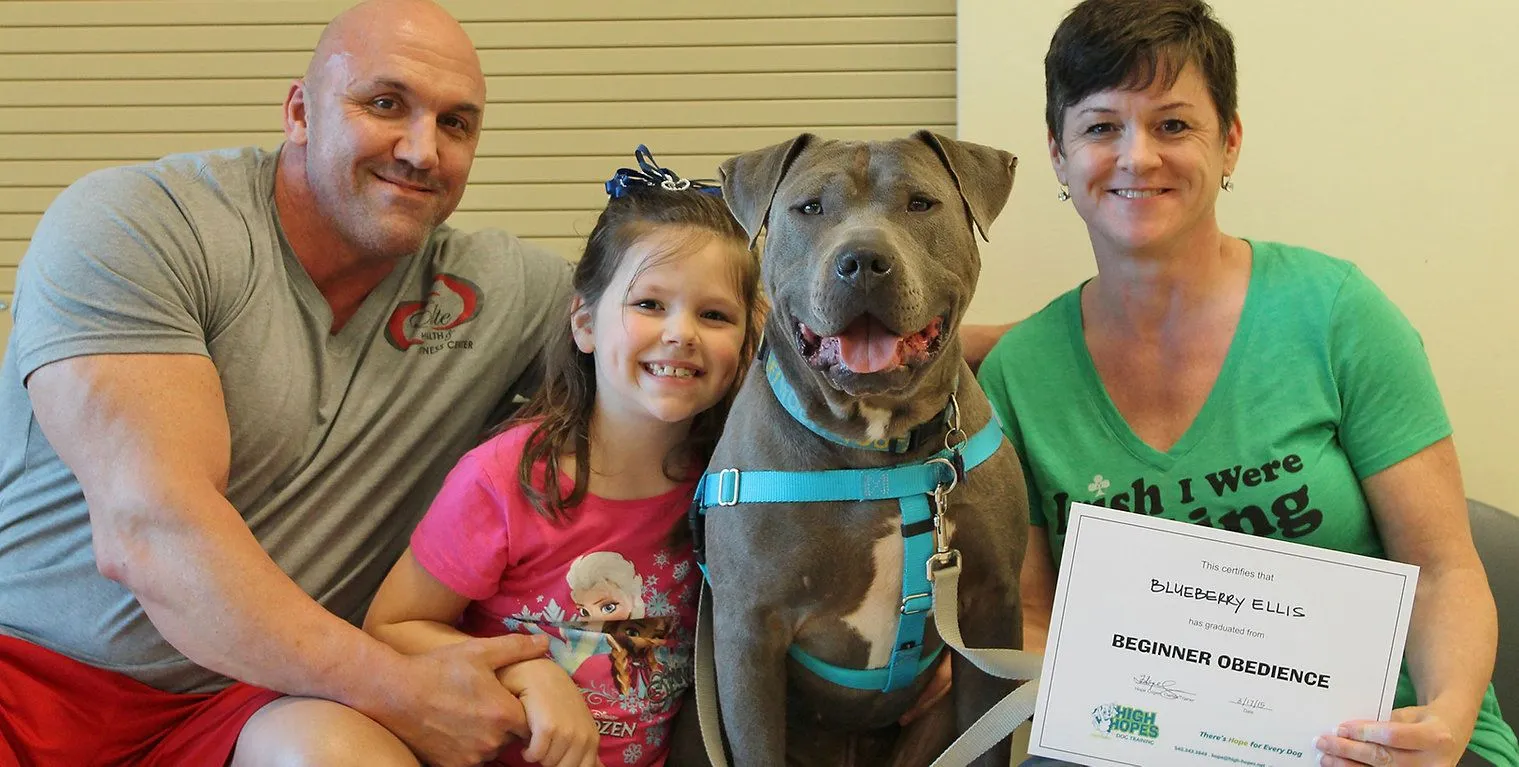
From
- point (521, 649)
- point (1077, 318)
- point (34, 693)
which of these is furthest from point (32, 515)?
point (1077, 318)

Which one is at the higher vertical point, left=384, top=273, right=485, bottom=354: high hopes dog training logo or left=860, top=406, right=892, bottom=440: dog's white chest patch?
left=384, top=273, right=485, bottom=354: high hopes dog training logo

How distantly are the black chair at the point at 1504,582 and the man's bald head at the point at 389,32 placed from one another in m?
2.37

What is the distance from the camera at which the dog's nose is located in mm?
1436

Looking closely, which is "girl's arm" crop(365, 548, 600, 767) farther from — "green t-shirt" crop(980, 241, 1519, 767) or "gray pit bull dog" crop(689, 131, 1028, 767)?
"green t-shirt" crop(980, 241, 1519, 767)

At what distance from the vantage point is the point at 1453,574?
173 centimetres

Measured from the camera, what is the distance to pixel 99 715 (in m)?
1.90

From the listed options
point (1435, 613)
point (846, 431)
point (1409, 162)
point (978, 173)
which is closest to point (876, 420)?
point (846, 431)

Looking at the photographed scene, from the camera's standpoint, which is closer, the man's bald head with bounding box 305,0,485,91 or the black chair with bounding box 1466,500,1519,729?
the man's bald head with bounding box 305,0,485,91

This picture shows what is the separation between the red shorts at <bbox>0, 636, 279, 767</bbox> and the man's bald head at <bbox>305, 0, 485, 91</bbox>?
3.88ft

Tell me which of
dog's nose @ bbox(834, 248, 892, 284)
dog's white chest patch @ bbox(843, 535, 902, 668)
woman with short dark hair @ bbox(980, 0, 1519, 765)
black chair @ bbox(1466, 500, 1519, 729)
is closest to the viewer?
dog's nose @ bbox(834, 248, 892, 284)

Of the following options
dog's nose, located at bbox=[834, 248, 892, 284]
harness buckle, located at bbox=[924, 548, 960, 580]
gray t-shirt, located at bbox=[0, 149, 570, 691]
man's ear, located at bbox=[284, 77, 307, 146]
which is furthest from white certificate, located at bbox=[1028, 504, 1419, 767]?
man's ear, located at bbox=[284, 77, 307, 146]

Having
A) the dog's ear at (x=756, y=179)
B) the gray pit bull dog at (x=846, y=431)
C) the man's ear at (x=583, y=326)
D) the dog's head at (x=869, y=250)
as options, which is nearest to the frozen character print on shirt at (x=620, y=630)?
the gray pit bull dog at (x=846, y=431)

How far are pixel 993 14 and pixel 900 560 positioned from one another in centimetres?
174
